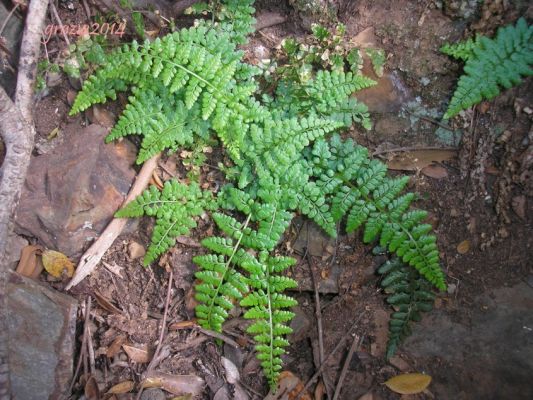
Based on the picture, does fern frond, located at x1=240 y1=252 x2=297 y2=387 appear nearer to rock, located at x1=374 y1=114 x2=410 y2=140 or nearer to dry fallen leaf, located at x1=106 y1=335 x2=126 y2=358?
dry fallen leaf, located at x1=106 y1=335 x2=126 y2=358

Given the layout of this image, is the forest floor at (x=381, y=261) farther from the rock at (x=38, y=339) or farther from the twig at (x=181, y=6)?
the twig at (x=181, y=6)

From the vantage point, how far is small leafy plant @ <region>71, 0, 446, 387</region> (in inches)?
142

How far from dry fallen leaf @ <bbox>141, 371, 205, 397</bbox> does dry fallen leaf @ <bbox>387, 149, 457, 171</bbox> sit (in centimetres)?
244

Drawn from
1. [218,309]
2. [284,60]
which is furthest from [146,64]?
[218,309]

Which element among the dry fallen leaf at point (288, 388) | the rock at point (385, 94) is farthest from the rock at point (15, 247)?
the rock at point (385, 94)

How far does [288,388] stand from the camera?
3.70m

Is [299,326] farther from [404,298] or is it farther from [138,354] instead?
[138,354]

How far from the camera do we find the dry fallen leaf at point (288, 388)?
3.65m

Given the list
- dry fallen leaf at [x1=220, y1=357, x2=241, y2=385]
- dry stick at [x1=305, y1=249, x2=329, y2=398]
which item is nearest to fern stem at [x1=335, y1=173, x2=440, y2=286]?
dry stick at [x1=305, y1=249, x2=329, y2=398]

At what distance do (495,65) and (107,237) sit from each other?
3.48 m

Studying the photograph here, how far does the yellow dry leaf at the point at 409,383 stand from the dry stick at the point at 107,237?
8.37 feet

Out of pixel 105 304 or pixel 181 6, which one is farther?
pixel 181 6

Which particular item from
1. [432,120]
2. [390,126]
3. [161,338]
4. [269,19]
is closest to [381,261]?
[390,126]

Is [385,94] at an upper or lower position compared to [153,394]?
upper
